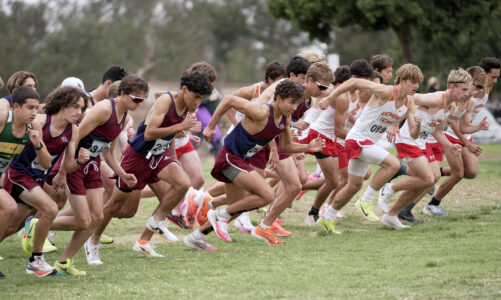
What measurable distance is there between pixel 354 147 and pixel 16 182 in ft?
14.2

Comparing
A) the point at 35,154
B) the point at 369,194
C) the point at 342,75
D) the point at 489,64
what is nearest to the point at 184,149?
the point at 342,75

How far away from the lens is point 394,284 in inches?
249

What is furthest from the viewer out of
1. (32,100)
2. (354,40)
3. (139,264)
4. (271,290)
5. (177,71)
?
(177,71)

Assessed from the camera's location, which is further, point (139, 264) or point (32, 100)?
point (139, 264)

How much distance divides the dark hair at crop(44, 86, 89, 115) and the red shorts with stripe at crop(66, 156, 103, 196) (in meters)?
0.73

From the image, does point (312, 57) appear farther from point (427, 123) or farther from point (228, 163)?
point (228, 163)

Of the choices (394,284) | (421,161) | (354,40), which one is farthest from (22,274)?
(354,40)

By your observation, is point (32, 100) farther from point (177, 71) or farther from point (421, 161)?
point (177, 71)

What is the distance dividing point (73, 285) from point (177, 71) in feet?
177

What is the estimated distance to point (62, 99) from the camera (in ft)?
23.5

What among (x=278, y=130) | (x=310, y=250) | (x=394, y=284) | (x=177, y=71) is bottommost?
(x=177, y=71)

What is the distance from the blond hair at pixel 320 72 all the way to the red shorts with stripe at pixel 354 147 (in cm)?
88

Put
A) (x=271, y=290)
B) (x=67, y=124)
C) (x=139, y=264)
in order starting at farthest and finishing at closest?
(x=139, y=264) → (x=67, y=124) → (x=271, y=290)

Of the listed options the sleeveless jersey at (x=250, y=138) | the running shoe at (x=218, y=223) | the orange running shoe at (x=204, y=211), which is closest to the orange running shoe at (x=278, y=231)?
the orange running shoe at (x=204, y=211)
